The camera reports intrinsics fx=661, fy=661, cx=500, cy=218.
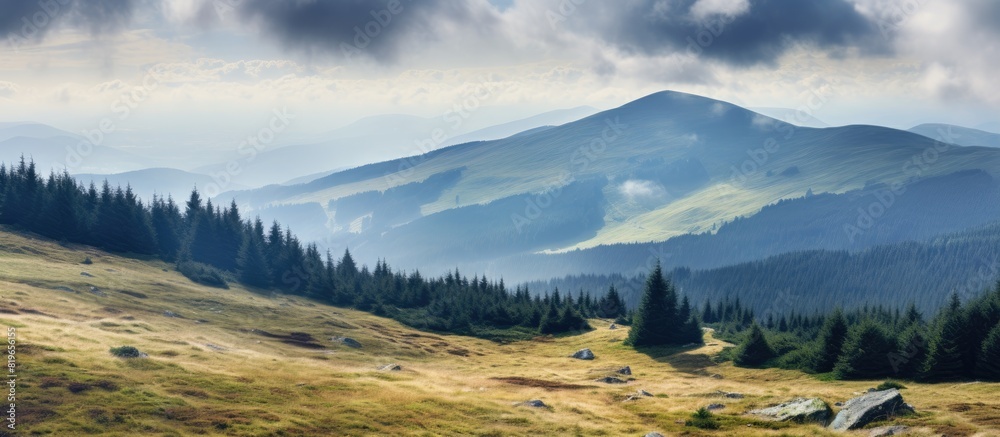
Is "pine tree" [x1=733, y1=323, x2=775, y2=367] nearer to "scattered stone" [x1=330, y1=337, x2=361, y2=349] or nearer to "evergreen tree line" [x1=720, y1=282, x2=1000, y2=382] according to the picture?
"evergreen tree line" [x1=720, y1=282, x2=1000, y2=382]

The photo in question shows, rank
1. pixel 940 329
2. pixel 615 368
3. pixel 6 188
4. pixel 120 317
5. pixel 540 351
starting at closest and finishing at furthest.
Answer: pixel 940 329 → pixel 120 317 → pixel 615 368 → pixel 540 351 → pixel 6 188

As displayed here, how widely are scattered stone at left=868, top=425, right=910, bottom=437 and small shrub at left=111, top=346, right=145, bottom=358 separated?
5760 centimetres

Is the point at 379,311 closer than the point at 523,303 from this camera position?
Yes

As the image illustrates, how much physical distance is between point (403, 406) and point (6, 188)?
136904 mm

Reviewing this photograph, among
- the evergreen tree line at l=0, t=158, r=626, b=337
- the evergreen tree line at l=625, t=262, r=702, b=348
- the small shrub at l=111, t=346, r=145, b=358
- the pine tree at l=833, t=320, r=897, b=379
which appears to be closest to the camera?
the small shrub at l=111, t=346, r=145, b=358

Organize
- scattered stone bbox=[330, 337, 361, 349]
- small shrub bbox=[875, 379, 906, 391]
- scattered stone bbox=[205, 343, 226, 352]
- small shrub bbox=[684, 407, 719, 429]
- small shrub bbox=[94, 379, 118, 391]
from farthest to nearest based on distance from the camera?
1. scattered stone bbox=[330, 337, 361, 349]
2. scattered stone bbox=[205, 343, 226, 352]
3. small shrub bbox=[875, 379, 906, 391]
4. small shrub bbox=[684, 407, 719, 429]
5. small shrub bbox=[94, 379, 118, 391]

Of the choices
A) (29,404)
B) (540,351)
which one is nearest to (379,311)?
(540,351)

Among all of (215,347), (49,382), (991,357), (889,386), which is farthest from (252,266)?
(991,357)

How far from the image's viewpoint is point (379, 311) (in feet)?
483

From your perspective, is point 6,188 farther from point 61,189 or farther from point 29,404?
point 29,404

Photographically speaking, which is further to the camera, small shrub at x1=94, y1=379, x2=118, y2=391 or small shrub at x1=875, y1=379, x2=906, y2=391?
small shrub at x1=875, y1=379, x2=906, y2=391

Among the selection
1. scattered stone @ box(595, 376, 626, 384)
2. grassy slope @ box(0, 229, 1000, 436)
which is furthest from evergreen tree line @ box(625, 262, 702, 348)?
scattered stone @ box(595, 376, 626, 384)

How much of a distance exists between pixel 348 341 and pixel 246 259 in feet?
221

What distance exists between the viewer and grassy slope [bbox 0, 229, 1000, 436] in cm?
4388
